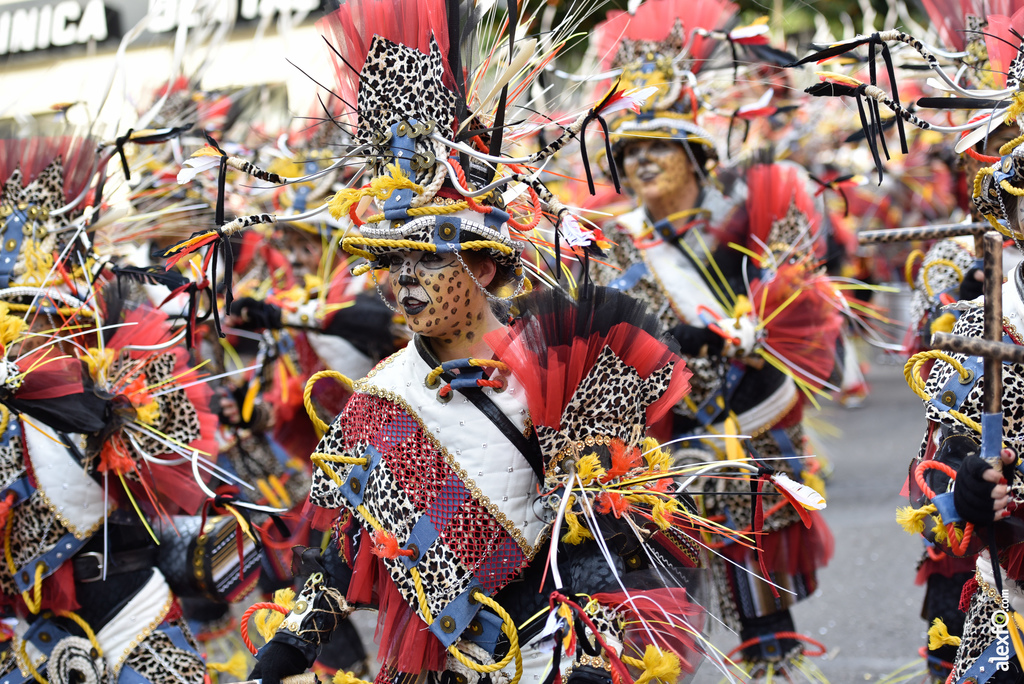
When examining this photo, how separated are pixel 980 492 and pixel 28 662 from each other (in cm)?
293

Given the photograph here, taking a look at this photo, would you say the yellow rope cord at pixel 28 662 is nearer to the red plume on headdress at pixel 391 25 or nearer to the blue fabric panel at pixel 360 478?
the blue fabric panel at pixel 360 478

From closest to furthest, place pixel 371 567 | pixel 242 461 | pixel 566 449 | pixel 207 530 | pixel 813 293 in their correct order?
pixel 566 449 → pixel 371 567 → pixel 207 530 → pixel 813 293 → pixel 242 461

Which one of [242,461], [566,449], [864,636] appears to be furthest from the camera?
[242,461]

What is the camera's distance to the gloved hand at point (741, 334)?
186 inches

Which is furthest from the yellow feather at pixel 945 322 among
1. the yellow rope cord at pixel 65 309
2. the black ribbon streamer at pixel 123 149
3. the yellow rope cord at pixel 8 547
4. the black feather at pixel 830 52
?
the yellow rope cord at pixel 8 547

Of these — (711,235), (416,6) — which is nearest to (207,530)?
(416,6)

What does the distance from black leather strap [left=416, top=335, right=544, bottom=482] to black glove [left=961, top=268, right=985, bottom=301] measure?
203 centimetres

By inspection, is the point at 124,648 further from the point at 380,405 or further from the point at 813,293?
the point at 813,293

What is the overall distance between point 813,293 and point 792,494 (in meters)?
2.39

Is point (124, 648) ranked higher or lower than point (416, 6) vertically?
lower

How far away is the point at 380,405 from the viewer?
9.74 feet

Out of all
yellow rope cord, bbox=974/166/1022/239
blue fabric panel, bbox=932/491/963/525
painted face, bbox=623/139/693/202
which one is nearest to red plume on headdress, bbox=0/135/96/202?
painted face, bbox=623/139/693/202

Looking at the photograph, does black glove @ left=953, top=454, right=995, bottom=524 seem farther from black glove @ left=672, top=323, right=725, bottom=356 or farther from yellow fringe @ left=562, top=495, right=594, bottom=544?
black glove @ left=672, top=323, right=725, bottom=356

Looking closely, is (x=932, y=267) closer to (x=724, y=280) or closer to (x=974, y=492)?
(x=724, y=280)
